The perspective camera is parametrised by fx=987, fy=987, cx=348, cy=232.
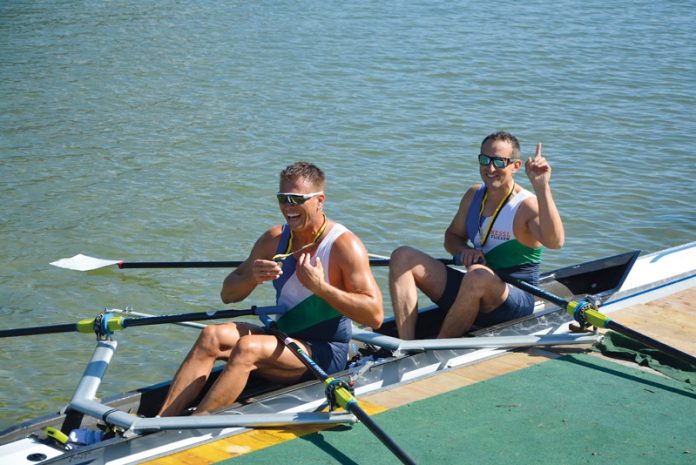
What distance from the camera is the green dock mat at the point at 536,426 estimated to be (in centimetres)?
457

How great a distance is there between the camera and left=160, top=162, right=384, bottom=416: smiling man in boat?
489 centimetres

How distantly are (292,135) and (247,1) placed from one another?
9862 mm

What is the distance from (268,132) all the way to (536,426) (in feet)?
29.5

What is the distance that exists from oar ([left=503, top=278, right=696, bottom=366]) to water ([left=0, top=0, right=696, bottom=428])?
2.83 m

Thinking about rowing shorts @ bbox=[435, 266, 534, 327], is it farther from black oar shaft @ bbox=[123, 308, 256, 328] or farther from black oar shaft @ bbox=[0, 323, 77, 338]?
black oar shaft @ bbox=[0, 323, 77, 338]

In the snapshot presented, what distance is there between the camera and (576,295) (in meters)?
7.07

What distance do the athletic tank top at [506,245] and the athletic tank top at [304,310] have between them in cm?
142

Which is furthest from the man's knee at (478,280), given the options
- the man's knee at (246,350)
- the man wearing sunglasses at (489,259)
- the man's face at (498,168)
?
the man's knee at (246,350)

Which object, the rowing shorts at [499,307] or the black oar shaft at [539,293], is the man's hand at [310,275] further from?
the black oar shaft at [539,293]

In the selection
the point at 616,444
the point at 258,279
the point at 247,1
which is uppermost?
the point at 247,1

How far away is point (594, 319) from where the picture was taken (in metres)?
5.84

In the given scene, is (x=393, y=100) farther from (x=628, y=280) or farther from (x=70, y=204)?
(x=628, y=280)

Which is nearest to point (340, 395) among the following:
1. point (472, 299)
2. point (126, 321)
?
point (126, 321)

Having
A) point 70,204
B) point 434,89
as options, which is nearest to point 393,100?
point 434,89
